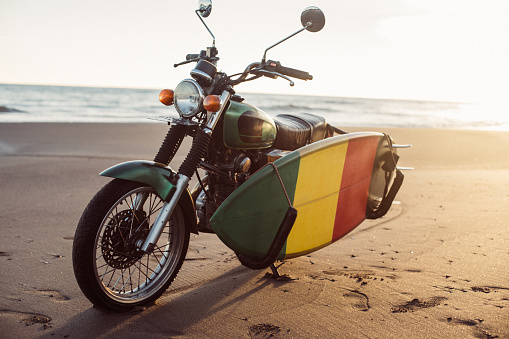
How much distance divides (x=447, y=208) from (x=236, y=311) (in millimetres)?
3648

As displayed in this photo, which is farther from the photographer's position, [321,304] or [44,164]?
[44,164]

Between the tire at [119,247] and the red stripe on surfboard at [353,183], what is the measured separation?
1072 mm

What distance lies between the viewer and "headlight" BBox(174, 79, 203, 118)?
2.78 meters

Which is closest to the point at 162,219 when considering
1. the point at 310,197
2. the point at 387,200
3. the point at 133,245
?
the point at 133,245

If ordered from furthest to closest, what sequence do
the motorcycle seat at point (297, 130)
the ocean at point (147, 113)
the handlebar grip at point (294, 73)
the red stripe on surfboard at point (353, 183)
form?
the ocean at point (147, 113)
the motorcycle seat at point (297, 130)
the red stripe on surfboard at point (353, 183)
the handlebar grip at point (294, 73)

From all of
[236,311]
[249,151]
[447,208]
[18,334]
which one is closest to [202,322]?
[236,311]

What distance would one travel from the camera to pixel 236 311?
2793 mm

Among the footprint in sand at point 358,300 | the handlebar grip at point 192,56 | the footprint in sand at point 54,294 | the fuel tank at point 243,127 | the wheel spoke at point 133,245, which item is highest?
the handlebar grip at point 192,56

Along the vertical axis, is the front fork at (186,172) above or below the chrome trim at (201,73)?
below

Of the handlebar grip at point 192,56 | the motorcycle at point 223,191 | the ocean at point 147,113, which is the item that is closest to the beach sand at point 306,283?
the motorcycle at point 223,191

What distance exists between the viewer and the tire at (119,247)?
8.21ft

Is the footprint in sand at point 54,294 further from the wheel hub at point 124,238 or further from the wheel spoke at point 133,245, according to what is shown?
the wheel hub at point 124,238

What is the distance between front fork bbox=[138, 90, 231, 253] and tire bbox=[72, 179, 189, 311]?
0.40 ft

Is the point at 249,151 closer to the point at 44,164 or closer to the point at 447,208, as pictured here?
the point at 447,208
